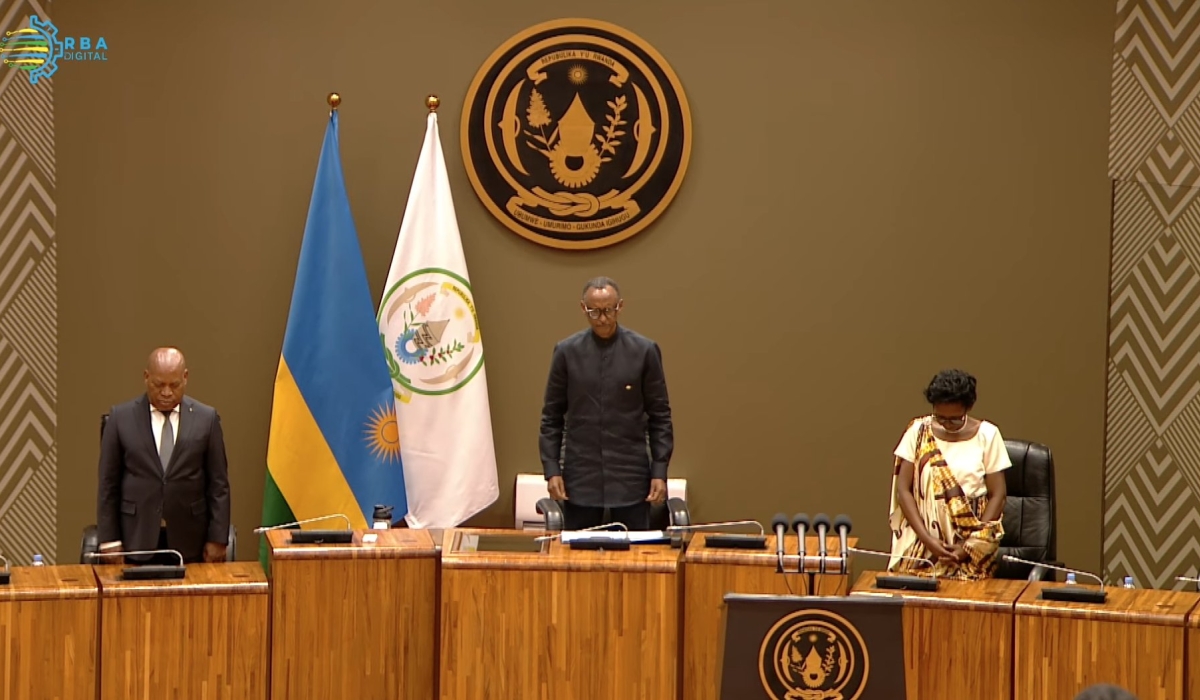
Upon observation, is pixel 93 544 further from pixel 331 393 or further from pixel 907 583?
pixel 907 583

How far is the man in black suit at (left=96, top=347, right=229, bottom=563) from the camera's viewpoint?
5016mm

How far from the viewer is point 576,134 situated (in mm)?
6383

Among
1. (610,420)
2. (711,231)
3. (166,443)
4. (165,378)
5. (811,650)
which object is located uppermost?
A: (711,231)

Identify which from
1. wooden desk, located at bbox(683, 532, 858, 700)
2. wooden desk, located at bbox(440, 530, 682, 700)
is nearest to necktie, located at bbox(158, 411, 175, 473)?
wooden desk, located at bbox(440, 530, 682, 700)

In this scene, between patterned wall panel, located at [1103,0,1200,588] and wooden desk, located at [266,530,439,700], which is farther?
patterned wall panel, located at [1103,0,1200,588]

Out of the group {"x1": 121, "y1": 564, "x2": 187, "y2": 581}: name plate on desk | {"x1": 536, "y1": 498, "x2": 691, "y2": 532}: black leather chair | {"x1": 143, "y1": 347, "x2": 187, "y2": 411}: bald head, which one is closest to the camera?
{"x1": 121, "y1": 564, "x2": 187, "y2": 581}: name plate on desk

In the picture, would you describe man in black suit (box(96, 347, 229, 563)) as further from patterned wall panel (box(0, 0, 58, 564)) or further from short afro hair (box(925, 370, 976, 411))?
short afro hair (box(925, 370, 976, 411))

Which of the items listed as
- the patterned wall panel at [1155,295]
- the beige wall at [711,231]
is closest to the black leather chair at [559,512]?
the beige wall at [711,231]

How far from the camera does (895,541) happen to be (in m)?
5.05

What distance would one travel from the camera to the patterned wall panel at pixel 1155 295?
6.14 m

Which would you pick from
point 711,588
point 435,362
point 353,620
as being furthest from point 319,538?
point 435,362

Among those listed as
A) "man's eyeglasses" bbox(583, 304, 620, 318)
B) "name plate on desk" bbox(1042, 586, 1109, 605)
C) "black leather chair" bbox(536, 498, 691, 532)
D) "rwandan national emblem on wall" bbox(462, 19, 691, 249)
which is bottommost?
"name plate on desk" bbox(1042, 586, 1109, 605)

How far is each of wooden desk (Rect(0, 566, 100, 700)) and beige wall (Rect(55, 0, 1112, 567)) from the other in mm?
2267

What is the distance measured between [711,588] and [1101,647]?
1.21m
